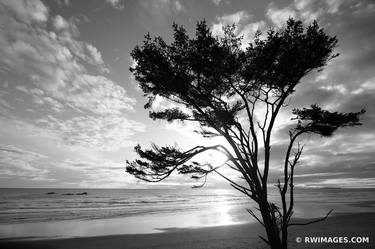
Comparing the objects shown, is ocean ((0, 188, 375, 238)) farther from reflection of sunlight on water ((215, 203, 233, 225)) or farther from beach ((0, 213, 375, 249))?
beach ((0, 213, 375, 249))

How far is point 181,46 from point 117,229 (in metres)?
18.8

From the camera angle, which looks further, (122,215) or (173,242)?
(122,215)

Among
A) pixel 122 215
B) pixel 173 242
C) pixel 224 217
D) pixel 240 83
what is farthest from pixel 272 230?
pixel 122 215

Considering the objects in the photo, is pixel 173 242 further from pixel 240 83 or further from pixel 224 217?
pixel 224 217

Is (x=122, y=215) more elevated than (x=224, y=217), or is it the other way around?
(x=122, y=215)

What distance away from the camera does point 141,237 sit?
699 inches

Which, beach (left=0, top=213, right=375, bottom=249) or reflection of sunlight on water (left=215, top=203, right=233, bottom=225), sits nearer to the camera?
beach (left=0, top=213, right=375, bottom=249)

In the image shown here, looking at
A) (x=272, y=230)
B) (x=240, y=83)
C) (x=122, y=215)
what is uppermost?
(x=240, y=83)

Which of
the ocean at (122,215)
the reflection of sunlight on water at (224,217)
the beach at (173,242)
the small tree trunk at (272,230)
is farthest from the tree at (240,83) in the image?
the reflection of sunlight on water at (224,217)

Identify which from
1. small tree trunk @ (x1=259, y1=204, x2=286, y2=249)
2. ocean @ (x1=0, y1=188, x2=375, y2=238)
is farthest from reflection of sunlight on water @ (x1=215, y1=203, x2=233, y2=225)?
small tree trunk @ (x1=259, y1=204, x2=286, y2=249)

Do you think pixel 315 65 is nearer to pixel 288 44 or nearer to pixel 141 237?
pixel 288 44

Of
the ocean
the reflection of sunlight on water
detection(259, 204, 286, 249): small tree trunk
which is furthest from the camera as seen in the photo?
the reflection of sunlight on water

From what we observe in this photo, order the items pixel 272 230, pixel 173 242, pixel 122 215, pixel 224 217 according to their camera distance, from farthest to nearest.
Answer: pixel 122 215 < pixel 224 217 < pixel 173 242 < pixel 272 230

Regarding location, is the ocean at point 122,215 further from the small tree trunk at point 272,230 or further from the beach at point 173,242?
the small tree trunk at point 272,230
